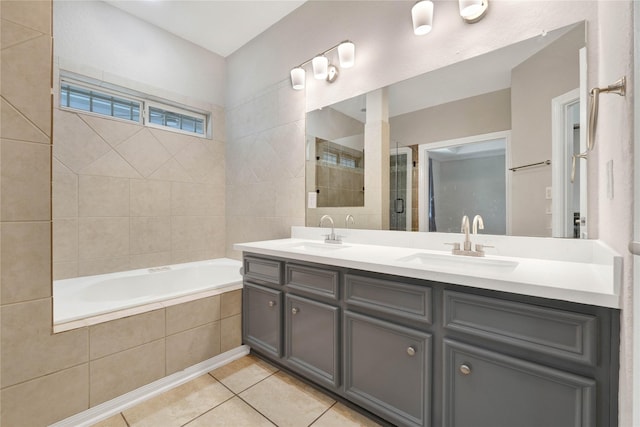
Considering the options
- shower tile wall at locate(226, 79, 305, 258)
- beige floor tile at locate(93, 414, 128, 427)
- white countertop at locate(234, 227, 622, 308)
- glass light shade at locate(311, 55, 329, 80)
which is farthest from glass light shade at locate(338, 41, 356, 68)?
beige floor tile at locate(93, 414, 128, 427)

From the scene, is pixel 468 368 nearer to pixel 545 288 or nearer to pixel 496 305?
pixel 496 305

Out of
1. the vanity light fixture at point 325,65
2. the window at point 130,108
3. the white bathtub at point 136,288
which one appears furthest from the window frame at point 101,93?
the vanity light fixture at point 325,65

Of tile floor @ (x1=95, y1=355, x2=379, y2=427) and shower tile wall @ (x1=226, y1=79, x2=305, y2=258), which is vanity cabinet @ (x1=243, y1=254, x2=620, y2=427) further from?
shower tile wall @ (x1=226, y1=79, x2=305, y2=258)

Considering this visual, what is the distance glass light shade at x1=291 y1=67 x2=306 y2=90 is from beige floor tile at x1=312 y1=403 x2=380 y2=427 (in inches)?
94.9

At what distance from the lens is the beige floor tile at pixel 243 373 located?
1.73 meters

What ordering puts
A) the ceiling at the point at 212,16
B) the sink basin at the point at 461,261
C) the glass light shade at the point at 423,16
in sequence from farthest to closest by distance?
the ceiling at the point at 212,16
the glass light shade at the point at 423,16
the sink basin at the point at 461,261

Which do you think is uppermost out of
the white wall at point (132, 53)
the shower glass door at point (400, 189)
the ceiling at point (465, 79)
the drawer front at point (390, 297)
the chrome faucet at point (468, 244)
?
the white wall at point (132, 53)

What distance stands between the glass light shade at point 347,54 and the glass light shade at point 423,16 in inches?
19.4

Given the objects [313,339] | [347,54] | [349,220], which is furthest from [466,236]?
[347,54]

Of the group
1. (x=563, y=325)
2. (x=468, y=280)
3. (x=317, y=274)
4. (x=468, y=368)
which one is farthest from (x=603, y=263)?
(x=317, y=274)

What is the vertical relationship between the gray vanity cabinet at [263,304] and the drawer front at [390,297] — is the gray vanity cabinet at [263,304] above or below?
below

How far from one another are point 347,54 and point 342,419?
2.34 meters

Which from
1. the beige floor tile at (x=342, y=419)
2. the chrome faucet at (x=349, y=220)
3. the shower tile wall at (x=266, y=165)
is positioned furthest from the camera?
the shower tile wall at (x=266, y=165)

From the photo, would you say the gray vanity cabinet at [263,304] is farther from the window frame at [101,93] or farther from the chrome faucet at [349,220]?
the window frame at [101,93]
